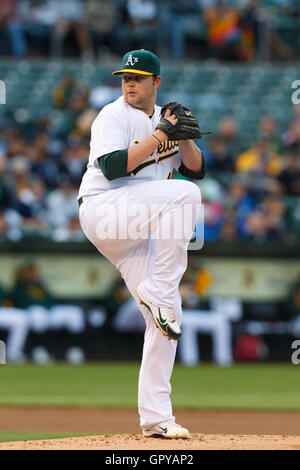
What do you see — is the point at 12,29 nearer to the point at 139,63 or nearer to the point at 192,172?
the point at 192,172

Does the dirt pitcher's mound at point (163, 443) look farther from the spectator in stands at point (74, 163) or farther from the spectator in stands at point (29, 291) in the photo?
the spectator in stands at point (74, 163)

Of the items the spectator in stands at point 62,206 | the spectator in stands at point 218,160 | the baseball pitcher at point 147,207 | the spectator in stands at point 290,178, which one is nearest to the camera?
the baseball pitcher at point 147,207

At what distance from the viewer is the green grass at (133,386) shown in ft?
32.8

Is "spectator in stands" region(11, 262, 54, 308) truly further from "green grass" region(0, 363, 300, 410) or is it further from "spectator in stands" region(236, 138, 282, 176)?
"spectator in stands" region(236, 138, 282, 176)

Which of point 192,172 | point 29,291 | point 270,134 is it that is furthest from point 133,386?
point 270,134

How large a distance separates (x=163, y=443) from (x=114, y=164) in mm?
1606

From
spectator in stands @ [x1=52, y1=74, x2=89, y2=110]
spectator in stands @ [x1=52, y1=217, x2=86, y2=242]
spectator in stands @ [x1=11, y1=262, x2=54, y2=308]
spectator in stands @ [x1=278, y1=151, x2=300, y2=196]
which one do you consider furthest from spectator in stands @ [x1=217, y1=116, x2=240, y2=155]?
spectator in stands @ [x1=11, y1=262, x2=54, y2=308]

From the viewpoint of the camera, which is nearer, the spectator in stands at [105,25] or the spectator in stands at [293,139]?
the spectator in stands at [293,139]

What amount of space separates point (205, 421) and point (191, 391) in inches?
85.9

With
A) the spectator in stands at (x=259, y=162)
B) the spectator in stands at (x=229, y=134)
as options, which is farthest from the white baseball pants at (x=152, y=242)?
the spectator in stands at (x=229, y=134)

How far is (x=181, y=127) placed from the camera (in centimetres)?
567

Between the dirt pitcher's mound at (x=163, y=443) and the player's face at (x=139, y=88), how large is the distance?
1.96 meters

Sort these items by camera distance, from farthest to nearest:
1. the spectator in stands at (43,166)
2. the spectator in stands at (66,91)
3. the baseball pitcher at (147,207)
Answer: the spectator in stands at (66,91)
the spectator in stands at (43,166)
the baseball pitcher at (147,207)

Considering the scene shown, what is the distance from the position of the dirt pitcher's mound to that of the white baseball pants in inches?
8.8
